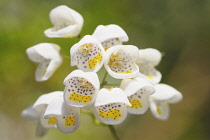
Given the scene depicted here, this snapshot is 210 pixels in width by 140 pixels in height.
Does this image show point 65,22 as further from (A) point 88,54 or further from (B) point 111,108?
(B) point 111,108

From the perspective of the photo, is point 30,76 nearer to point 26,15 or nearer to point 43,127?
point 26,15

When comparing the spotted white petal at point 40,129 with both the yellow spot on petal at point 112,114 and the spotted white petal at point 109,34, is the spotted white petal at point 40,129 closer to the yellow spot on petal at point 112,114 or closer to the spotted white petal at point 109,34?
the yellow spot on petal at point 112,114

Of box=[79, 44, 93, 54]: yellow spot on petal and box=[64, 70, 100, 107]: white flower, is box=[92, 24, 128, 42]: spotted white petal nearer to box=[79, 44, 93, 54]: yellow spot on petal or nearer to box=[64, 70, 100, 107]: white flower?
box=[79, 44, 93, 54]: yellow spot on petal

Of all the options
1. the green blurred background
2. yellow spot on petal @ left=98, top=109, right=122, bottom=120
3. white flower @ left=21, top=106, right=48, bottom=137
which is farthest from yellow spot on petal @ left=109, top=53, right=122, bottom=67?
the green blurred background

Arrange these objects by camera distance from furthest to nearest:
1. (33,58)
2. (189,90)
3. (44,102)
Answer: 1. (189,90)
2. (33,58)
3. (44,102)

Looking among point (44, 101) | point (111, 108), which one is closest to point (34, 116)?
point (44, 101)

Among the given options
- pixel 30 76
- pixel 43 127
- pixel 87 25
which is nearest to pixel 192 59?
pixel 87 25
